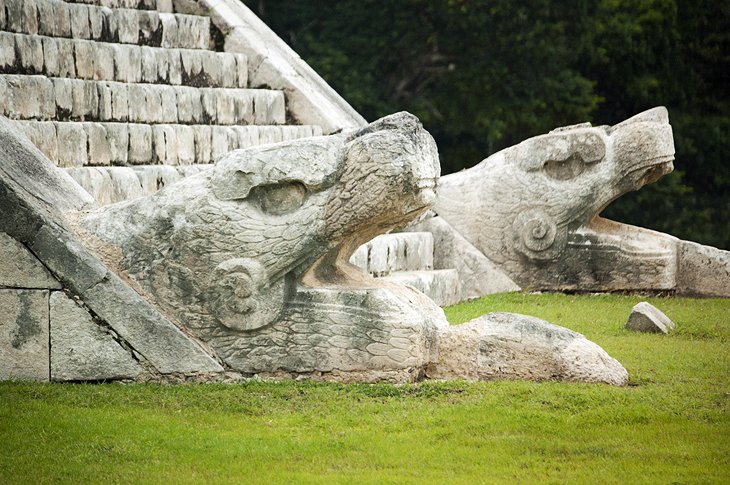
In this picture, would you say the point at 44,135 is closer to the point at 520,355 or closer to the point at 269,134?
the point at 269,134

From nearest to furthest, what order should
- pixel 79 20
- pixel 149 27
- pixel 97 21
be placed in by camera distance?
pixel 79 20, pixel 97 21, pixel 149 27

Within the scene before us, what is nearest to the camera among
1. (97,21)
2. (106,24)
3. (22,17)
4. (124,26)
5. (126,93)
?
(22,17)

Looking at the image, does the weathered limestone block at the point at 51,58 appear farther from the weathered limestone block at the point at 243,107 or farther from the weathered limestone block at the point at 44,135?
the weathered limestone block at the point at 243,107

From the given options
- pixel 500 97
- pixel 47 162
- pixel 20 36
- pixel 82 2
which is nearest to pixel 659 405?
pixel 47 162

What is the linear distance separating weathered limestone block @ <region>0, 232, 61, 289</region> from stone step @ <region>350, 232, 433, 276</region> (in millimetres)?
2996

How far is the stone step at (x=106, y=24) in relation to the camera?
980cm

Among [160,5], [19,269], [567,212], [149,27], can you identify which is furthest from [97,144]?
[567,212]

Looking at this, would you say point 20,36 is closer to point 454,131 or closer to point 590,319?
point 590,319

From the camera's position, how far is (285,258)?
7172 millimetres

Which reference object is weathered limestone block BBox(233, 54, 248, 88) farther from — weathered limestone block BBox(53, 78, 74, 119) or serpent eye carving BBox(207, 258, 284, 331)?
serpent eye carving BBox(207, 258, 284, 331)

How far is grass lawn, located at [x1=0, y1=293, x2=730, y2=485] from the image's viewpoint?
561cm

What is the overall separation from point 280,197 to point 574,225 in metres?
5.25

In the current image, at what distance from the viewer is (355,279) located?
7.59 m

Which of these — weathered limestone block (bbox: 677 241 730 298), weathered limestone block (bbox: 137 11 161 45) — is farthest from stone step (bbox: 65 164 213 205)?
weathered limestone block (bbox: 677 241 730 298)
